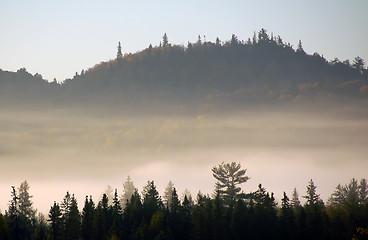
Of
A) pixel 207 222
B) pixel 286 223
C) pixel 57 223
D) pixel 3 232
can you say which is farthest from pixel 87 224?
pixel 286 223

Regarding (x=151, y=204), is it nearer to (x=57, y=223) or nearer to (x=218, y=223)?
(x=218, y=223)

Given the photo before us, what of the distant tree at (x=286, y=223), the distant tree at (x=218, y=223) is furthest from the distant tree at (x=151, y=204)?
the distant tree at (x=286, y=223)

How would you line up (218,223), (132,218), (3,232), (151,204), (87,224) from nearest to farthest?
(218,223) → (3,232) → (87,224) → (132,218) → (151,204)

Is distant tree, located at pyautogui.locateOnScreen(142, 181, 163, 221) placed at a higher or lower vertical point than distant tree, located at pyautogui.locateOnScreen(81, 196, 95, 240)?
higher

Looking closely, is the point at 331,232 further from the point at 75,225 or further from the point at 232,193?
the point at 75,225

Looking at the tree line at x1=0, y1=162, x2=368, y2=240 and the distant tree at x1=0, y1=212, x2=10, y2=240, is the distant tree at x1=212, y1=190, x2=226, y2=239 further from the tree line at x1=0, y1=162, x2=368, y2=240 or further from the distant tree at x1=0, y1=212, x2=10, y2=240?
the distant tree at x1=0, y1=212, x2=10, y2=240

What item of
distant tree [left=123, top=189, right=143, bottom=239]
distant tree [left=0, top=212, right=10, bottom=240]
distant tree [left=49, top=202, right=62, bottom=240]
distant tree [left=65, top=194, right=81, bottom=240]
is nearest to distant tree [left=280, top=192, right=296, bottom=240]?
distant tree [left=123, top=189, right=143, bottom=239]

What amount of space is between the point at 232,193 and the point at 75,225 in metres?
33.3

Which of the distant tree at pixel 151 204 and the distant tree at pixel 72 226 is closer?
the distant tree at pixel 72 226

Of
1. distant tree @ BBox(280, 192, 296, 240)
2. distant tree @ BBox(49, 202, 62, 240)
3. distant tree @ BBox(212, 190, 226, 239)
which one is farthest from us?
distant tree @ BBox(49, 202, 62, 240)

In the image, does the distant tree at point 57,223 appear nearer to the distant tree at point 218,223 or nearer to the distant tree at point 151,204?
the distant tree at point 151,204

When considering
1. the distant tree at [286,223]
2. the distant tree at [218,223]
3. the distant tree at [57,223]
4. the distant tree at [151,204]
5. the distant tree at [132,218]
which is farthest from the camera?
the distant tree at [151,204]

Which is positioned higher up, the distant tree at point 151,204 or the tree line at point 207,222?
the distant tree at point 151,204

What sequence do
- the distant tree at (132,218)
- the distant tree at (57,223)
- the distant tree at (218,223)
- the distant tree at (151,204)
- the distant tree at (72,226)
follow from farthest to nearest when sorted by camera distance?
the distant tree at (151,204) → the distant tree at (57,223) → the distant tree at (72,226) → the distant tree at (132,218) → the distant tree at (218,223)
